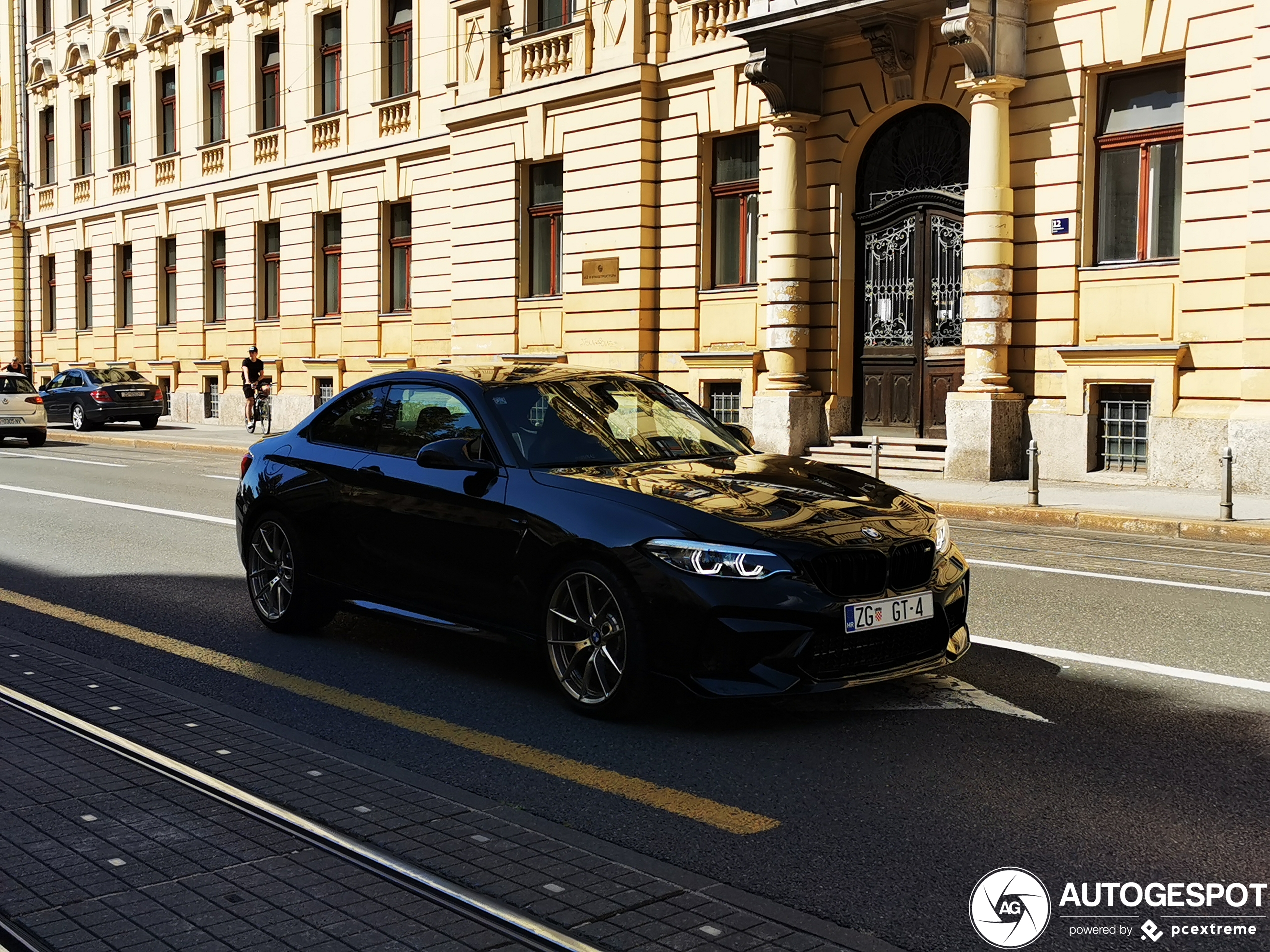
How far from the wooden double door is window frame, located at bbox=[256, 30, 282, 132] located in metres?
17.4

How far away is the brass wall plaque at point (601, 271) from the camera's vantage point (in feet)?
77.6

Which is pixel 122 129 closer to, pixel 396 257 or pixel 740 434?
pixel 396 257

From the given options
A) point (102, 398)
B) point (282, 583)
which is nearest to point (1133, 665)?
point (282, 583)

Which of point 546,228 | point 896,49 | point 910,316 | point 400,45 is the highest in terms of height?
point 400,45

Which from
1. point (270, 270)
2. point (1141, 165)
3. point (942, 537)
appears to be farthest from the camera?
point (270, 270)

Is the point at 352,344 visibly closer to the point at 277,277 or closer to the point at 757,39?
the point at 277,277

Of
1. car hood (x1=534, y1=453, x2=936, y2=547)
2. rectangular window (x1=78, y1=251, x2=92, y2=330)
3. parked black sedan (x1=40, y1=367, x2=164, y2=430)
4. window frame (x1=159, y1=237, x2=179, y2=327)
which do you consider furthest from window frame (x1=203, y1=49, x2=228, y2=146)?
car hood (x1=534, y1=453, x2=936, y2=547)

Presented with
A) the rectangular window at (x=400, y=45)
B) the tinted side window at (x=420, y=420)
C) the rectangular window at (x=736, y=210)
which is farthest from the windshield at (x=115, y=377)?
the tinted side window at (x=420, y=420)

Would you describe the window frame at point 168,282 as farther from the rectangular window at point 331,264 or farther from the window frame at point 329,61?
the window frame at point 329,61

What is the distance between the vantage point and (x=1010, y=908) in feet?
12.9

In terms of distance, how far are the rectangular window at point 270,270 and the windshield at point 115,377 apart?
330cm

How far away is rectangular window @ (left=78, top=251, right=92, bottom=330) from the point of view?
4269cm

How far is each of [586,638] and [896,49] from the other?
15.3 metres

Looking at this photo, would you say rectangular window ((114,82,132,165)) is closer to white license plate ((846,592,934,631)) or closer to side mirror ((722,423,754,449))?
side mirror ((722,423,754,449))
